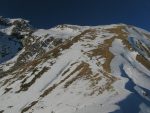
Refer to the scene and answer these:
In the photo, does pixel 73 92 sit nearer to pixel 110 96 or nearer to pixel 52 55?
pixel 110 96

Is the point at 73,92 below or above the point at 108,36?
below

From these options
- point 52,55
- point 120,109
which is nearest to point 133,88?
point 120,109

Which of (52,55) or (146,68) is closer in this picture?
(146,68)

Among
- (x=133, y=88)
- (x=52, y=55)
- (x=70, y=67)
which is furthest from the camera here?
(x=52, y=55)

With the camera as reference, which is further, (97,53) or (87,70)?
(97,53)

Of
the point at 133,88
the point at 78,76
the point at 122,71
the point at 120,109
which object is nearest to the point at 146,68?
the point at 122,71

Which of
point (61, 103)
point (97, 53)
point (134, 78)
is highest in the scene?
point (97, 53)

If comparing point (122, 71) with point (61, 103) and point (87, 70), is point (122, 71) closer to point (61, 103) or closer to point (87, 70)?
point (87, 70)

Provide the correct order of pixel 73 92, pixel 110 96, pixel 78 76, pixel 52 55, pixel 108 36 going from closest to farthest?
1. pixel 110 96
2. pixel 73 92
3. pixel 78 76
4. pixel 52 55
5. pixel 108 36

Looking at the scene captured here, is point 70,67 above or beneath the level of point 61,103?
above
